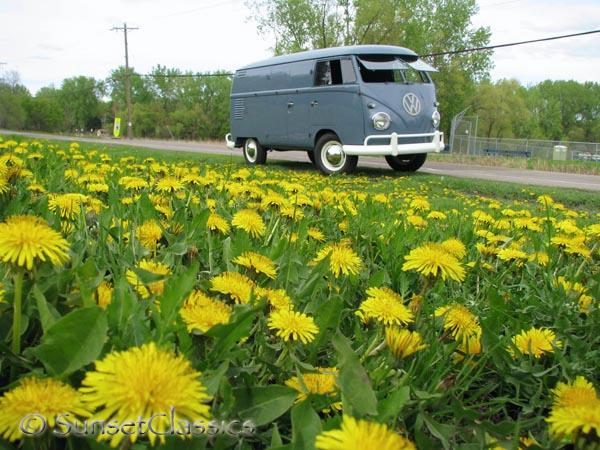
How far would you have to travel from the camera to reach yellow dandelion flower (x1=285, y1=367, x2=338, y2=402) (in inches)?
32.0

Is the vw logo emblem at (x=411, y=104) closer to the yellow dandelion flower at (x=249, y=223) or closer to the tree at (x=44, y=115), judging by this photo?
the yellow dandelion flower at (x=249, y=223)

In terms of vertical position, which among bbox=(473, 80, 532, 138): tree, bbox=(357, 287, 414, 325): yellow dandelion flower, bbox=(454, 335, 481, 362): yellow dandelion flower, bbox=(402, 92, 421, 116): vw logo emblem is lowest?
bbox=(454, 335, 481, 362): yellow dandelion flower

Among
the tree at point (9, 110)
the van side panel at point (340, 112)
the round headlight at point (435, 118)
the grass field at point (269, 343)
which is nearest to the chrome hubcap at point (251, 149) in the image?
the van side panel at point (340, 112)

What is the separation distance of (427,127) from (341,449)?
10636 millimetres

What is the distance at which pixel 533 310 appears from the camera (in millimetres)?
1533

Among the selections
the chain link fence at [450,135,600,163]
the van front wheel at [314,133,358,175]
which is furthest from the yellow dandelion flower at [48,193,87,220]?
the chain link fence at [450,135,600,163]

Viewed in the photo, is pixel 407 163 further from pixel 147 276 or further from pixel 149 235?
pixel 147 276

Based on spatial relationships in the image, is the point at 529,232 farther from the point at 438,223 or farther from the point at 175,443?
the point at 175,443

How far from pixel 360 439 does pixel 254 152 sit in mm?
12957

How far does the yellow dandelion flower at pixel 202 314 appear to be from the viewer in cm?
78

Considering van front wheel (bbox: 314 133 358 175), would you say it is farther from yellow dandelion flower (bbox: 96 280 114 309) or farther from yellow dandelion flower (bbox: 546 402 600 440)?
yellow dandelion flower (bbox: 546 402 600 440)

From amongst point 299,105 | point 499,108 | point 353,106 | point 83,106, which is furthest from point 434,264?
point 83,106

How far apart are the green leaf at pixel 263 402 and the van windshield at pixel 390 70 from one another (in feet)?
32.6

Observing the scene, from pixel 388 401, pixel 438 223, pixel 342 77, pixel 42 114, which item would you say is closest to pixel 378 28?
pixel 342 77
